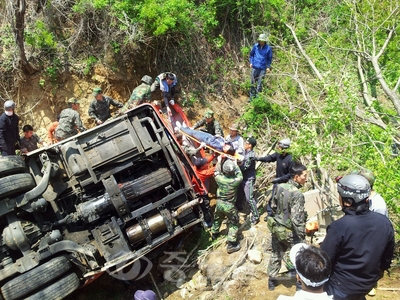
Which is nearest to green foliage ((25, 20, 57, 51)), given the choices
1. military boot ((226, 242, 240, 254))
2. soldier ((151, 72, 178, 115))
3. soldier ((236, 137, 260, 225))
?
soldier ((151, 72, 178, 115))

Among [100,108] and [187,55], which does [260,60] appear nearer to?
[187,55]

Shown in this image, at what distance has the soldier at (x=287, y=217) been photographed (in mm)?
4551

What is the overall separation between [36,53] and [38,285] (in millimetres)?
5563

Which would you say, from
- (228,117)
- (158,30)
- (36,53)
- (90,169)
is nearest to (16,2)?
(36,53)

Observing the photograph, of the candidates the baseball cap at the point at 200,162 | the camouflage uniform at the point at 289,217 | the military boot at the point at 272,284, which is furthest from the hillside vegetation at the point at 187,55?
the military boot at the point at 272,284

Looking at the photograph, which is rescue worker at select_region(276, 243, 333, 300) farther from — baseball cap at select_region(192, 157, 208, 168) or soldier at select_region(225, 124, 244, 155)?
baseball cap at select_region(192, 157, 208, 168)

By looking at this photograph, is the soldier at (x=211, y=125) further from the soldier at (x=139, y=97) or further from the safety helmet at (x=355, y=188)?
the safety helmet at (x=355, y=188)

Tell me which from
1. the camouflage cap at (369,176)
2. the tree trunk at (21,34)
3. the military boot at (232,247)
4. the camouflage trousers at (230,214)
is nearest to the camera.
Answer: the camouflage cap at (369,176)

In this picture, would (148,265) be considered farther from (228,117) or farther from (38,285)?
(228,117)

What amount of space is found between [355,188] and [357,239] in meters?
0.44

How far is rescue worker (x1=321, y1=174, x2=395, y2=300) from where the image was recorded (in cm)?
300

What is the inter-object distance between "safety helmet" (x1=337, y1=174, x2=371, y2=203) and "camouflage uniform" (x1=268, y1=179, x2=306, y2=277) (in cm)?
151

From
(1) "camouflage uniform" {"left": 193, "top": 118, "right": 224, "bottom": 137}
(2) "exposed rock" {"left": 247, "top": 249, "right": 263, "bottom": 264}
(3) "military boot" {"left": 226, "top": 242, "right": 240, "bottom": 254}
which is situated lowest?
(2) "exposed rock" {"left": 247, "top": 249, "right": 263, "bottom": 264}

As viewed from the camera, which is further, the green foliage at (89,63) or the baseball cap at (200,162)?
the green foliage at (89,63)
